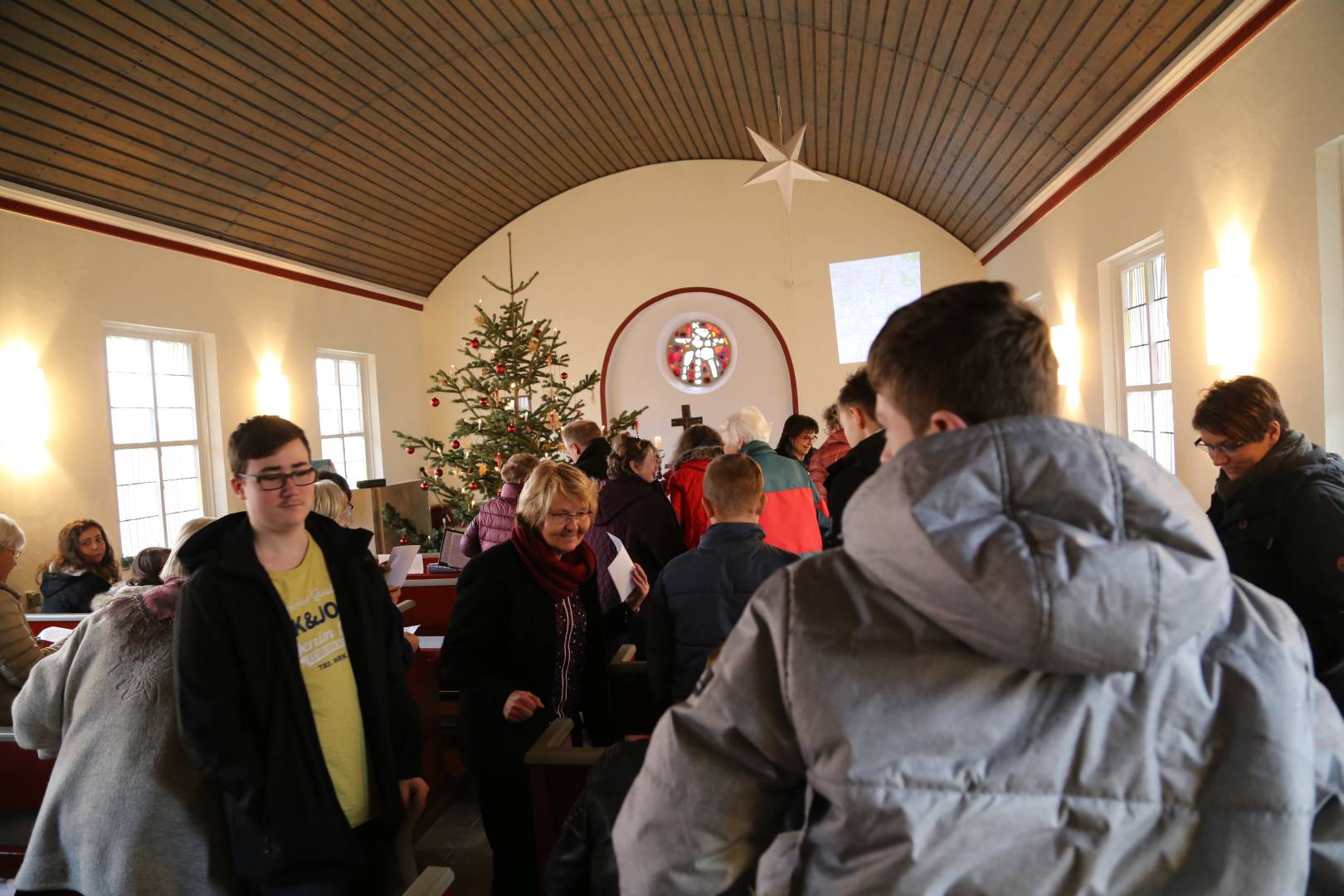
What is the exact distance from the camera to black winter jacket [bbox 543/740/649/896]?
1256mm

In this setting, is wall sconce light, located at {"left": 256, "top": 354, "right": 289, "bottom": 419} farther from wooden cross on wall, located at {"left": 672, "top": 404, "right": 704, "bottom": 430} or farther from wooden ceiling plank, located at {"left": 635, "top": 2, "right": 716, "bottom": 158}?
wooden ceiling plank, located at {"left": 635, "top": 2, "right": 716, "bottom": 158}

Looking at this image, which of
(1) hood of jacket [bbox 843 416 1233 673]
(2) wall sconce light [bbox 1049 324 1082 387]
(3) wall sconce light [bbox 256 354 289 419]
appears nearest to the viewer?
(1) hood of jacket [bbox 843 416 1233 673]

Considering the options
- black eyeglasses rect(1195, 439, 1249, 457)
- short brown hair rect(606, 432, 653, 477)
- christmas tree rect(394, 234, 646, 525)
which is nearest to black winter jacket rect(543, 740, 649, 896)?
black eyeglasses rect(1195, 439, 1249, 457)

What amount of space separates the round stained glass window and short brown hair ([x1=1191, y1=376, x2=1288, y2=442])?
30.7 feet

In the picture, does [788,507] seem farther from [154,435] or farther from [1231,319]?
[154,435]

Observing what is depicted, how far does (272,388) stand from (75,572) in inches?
169

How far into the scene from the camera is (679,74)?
8766 millimetres

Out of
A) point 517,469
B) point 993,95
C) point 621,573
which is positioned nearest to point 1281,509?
point 621,573

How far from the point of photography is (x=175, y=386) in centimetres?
766

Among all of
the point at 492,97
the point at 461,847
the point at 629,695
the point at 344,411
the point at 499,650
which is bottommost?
the point at 461,847

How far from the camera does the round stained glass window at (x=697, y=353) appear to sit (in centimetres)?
1173

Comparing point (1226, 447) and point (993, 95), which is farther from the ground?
point (993, 95)

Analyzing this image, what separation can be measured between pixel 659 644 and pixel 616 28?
22.1 ft

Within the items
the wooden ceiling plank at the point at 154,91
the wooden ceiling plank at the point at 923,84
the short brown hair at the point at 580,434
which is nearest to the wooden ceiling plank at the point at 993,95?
the wooden ceiling plank at the point at 923,84
